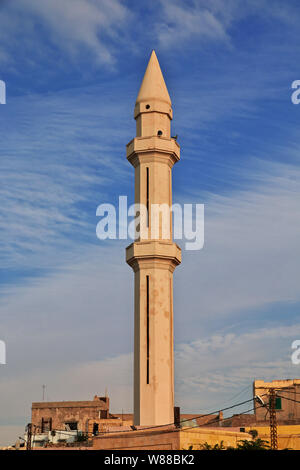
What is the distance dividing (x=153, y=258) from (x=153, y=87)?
527 inches

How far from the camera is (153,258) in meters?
50.6

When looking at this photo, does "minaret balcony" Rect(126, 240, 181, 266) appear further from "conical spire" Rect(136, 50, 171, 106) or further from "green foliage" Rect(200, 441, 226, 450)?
"green foliage" Rect(200, 441, 226, 450)

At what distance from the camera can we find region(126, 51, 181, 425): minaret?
48.6 m

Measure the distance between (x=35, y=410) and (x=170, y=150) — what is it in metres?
41.3

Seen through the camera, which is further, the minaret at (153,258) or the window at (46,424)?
the window at (46,424)

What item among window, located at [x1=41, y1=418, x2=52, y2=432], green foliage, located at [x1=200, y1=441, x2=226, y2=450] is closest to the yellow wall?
green foliage, located at [x1=200, y1=441, x2=226, y2=450]

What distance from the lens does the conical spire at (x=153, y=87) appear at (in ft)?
178

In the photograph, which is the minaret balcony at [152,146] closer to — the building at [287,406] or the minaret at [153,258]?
the minaret at [153,258]

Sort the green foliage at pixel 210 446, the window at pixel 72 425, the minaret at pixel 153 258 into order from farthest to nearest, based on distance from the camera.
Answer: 1. the window at pixel 72 425
2. the minaret at pixel 153 258
3. the green foliage at pixel 210 446

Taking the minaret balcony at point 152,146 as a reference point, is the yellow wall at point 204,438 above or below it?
below

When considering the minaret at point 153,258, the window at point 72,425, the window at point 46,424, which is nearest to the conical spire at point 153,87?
the minaret at point 153,258

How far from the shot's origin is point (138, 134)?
54438 mm

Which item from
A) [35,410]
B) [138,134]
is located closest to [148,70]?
[138,134]

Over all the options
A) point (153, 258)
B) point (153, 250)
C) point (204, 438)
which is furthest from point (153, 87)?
point (204, 438)
